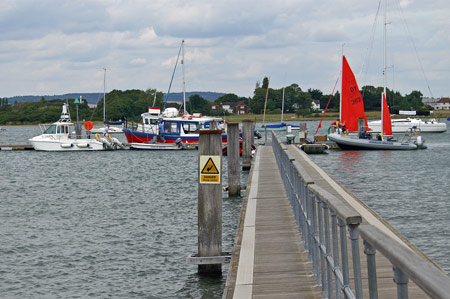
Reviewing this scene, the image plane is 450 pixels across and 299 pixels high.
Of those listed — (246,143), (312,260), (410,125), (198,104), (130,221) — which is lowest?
(130,221)

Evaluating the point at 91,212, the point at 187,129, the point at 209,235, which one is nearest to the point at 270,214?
the point at 209,235

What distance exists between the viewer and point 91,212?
2392 centimetres

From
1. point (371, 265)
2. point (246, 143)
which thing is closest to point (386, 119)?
point (246, 143)

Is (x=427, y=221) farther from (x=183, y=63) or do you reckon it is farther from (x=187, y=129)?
(x=183, y=63)

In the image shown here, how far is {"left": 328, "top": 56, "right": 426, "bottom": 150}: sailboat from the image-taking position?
5128cm

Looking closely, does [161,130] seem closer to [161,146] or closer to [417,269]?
[161,146]

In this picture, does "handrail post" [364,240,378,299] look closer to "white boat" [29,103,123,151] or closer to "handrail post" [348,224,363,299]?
"handrail post" [348,224,363,299]

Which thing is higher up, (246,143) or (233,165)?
(246,143)

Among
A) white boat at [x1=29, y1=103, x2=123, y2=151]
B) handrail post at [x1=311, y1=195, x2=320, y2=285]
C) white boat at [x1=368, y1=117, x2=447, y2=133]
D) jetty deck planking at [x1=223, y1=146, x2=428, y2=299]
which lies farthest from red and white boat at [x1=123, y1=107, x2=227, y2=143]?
handrail post at [x1=311, y1=195, x2=320, y2=285]

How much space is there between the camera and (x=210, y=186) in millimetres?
11195

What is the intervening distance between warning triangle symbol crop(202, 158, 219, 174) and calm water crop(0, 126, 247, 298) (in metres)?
2.32

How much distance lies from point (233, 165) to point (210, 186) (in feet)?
42.5

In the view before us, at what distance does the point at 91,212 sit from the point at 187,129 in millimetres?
33307

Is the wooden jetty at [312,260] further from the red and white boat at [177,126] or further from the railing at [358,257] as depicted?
the red and white boat at [177,126]
